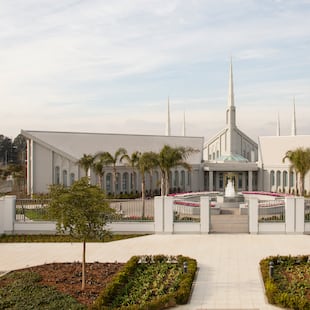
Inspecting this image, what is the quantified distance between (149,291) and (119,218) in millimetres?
10745

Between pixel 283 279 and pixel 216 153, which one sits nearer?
pixel 283 279

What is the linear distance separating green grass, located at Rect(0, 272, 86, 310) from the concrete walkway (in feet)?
9.50

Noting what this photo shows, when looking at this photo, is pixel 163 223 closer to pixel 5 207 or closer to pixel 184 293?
pixel 5 207

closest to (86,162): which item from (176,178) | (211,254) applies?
(176,178)

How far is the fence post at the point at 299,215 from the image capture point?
2284 cm

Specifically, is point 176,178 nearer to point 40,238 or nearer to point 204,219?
point 204,219

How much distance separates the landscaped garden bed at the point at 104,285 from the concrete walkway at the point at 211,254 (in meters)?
0.73

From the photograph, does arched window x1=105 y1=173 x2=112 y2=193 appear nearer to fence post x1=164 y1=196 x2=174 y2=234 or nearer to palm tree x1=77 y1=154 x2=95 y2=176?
palm tree x1=77 y1=154 x2=95 y2=176

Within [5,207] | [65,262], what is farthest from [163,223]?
[5,207]

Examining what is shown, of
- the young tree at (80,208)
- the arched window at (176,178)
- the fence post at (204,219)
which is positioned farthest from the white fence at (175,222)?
the arched window at (176,178)

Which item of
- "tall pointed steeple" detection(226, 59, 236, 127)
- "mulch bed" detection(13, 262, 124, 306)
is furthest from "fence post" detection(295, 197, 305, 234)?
"tall pointed steeple" detection(226, 59, 236, 127)

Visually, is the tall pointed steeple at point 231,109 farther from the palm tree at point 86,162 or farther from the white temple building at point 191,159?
the palm tree at point 86,162

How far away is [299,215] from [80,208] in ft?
44.6

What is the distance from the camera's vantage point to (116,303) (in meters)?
12.4
